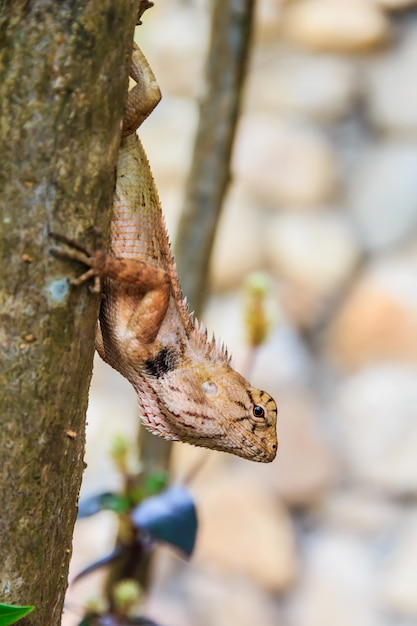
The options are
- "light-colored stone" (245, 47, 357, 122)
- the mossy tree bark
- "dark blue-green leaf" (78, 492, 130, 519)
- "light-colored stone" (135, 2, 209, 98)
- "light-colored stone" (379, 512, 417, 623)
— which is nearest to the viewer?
the mossy tree bark

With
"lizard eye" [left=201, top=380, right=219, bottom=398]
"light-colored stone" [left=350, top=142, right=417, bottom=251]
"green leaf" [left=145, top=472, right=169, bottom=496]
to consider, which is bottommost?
"green leaf" [left=145, top=472, right=169, bottom=496]

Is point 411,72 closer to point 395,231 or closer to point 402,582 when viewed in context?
point 395,231

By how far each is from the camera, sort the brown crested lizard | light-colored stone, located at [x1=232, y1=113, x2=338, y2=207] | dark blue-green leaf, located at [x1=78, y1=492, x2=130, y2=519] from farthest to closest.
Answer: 1. light-colored stone, located at [x1=232, y1=113, x2=338, y2=207]
2. dark blue-green leaf, located at [x1=78, y1=492, x2=130, y2=519]
3. the brown crested lizard

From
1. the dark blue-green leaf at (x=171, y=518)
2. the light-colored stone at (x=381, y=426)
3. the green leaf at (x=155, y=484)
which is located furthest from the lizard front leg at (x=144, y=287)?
the light-colored stone at (x=381, y=426)

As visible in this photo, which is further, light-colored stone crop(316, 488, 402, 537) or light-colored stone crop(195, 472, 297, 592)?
light-colored stone crop(316, 488, 402, 537)

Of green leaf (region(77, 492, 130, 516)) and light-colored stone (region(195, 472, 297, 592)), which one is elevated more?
light-colored stone (region(195, 472, 297, 592))

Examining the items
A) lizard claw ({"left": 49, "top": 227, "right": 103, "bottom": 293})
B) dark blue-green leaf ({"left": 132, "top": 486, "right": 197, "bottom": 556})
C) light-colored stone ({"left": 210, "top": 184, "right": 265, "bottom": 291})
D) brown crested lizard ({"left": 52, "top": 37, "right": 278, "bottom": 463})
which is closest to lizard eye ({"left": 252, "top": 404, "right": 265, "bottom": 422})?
brown crested lizard ({"left": 52, "top": 37, "right": 278, "bottom": 463})

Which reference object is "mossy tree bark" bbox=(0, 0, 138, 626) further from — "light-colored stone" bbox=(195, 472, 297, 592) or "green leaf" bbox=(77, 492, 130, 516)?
"light-colored stone" bbox=(195, 472, 297, 592)

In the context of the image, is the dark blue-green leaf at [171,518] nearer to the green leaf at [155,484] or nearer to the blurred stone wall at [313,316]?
the green leaf at [155,484]

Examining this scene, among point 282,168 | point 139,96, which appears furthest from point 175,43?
point 139,96
